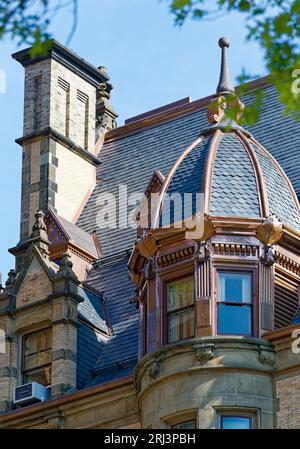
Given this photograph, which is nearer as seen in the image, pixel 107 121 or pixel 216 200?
pixel 216 200

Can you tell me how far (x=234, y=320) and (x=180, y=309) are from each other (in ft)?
4.34

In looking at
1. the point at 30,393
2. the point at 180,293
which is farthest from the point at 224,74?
the point at 30,393

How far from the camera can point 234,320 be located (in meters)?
29.2

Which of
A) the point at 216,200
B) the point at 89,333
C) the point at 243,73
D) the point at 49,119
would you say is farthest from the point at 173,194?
the point at 243,73

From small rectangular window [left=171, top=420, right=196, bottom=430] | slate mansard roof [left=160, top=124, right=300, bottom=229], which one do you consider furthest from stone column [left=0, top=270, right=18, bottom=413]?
small rectangular window [left=171, top=420, right=196, bottom=430]

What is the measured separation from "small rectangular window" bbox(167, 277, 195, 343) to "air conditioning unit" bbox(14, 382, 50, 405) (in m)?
3.68

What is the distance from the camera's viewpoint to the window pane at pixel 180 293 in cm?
2986

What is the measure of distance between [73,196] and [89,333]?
6.87m

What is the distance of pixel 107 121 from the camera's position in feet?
141

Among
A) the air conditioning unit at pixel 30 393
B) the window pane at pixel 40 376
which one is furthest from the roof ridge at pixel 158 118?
the air conditioning unit at pixel 30 393

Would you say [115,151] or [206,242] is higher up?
[115,151]

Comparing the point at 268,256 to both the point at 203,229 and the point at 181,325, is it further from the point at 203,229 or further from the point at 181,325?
the point at 181,325
